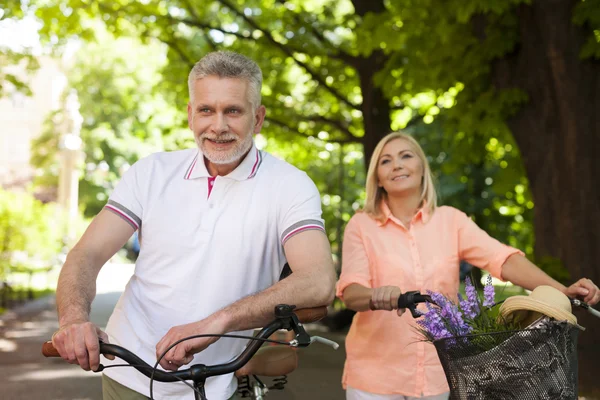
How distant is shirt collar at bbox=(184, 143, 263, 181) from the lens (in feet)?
11.0

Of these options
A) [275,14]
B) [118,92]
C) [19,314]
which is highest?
[118,92]

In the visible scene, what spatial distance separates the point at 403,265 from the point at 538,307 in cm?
169

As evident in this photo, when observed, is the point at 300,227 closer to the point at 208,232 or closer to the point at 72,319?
the point at 208,232

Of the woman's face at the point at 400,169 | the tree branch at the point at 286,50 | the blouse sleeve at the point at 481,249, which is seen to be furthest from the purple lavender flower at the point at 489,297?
the tree branch at the point at 286,50

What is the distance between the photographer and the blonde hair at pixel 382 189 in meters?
4.52

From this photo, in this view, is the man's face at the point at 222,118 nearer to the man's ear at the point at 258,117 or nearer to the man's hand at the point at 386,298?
the man's ear at the point at 258,117

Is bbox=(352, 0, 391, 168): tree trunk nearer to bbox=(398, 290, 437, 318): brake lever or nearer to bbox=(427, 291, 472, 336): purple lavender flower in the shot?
bbox=(398, 290, 437, 318): brake lever

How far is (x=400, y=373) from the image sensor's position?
4.15 metres

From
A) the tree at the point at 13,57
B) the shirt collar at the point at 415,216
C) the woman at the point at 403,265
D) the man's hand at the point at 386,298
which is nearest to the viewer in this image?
the man's hand at the point at 386,298

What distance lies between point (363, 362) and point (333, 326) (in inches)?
401

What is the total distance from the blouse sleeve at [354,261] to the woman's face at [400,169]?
0.27m

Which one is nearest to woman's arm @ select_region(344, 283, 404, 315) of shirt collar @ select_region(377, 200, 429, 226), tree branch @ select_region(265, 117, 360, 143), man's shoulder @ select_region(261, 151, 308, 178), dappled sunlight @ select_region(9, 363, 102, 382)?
shirt collar @ select_region(377, 200, 429, 226)

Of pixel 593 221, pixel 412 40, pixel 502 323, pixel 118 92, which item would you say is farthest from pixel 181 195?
pixel 118 92

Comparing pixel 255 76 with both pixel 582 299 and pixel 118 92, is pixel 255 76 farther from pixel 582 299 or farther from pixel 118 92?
pixel 118 92
